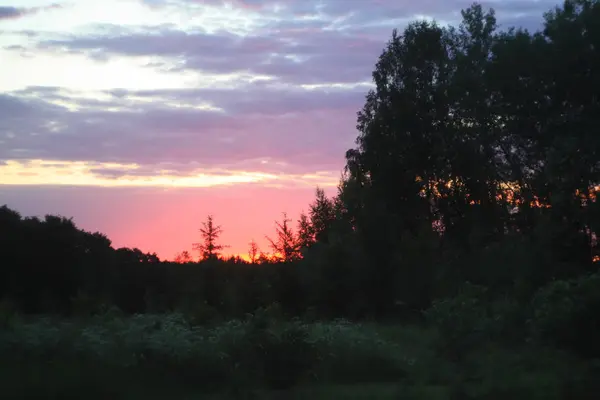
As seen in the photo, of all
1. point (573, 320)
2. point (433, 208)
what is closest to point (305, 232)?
point (433, 208)

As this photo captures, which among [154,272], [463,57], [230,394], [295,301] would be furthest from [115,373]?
[463,57]

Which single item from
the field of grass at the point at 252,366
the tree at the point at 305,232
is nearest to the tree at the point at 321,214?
the tree at the point at 305,232

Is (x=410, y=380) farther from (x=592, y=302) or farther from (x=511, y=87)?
→ (x=511, y=87)

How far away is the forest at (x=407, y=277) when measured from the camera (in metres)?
12.4

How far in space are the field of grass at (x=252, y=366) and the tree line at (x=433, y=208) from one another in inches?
313

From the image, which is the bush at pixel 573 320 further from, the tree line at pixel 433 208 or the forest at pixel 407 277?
the tree line at pixel 433 208

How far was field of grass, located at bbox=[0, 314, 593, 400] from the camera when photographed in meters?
10.8

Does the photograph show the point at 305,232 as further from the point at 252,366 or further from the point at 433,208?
the point at 252,366

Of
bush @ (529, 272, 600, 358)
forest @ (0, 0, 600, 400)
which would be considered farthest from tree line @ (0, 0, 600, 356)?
bush @ (529, 272, 600, 358)

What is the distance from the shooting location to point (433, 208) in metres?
46.2

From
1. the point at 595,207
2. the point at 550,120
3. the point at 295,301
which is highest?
the point at 550,120

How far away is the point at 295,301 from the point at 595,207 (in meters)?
15.1

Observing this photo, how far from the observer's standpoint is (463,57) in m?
43.4

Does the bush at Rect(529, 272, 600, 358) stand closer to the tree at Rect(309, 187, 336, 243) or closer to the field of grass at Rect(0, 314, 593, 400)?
the field of grass at Rect(0, 314, 593, 400)
